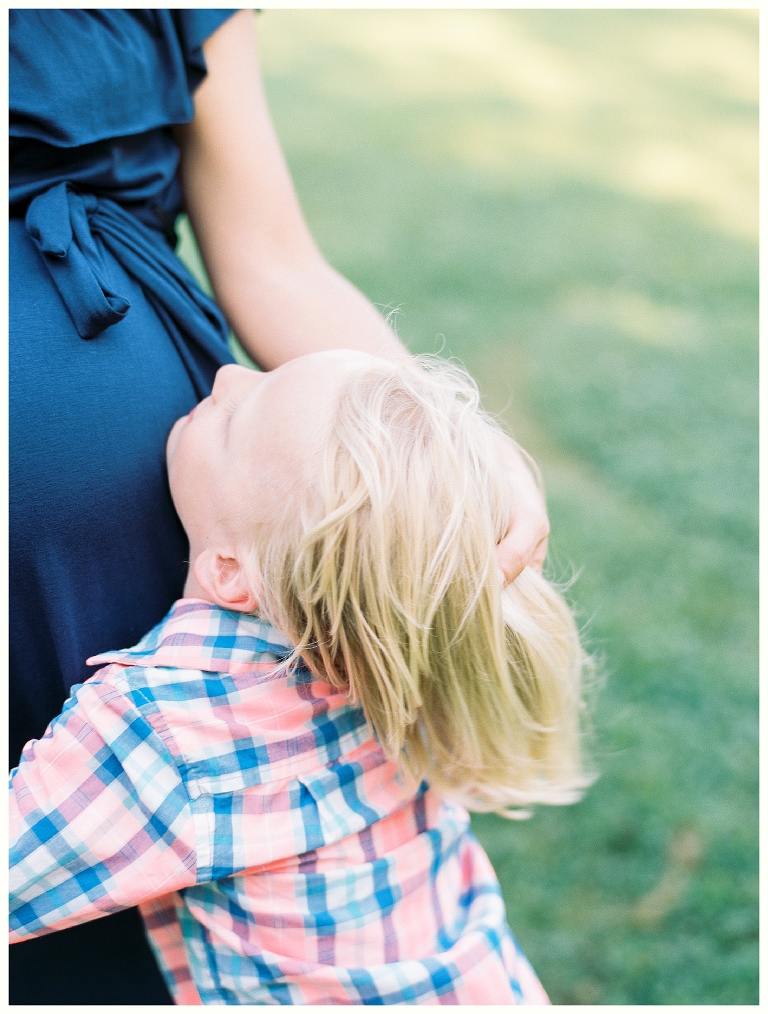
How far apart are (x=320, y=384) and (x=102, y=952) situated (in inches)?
40.5

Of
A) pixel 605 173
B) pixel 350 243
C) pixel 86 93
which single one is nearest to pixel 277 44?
pixel 605 173

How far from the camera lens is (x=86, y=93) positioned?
143 centimetres

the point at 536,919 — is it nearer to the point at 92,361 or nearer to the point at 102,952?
Result: the point at 102,952

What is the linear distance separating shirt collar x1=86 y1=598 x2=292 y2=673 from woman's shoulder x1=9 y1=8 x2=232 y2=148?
27.8 inches

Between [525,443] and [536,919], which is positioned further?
[525,443]

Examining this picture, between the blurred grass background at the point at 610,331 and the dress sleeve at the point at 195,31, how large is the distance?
2.66 feet

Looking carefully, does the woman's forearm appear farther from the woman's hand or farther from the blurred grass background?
the blurred grass background

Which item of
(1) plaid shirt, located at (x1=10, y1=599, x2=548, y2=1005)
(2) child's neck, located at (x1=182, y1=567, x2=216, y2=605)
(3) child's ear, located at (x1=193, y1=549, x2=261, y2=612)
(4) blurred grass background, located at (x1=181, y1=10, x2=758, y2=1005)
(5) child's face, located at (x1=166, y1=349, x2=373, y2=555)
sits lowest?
(4) blurred grass background, located at (x1=181, y1=10, x2=758, y2=1005)

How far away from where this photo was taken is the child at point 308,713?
1.32 meters

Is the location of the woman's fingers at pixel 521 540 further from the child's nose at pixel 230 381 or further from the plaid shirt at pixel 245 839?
the child's nose at pixel 230 381

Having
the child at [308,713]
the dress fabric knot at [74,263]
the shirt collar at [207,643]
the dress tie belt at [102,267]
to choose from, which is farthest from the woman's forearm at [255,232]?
the shirt collar at [207,643]

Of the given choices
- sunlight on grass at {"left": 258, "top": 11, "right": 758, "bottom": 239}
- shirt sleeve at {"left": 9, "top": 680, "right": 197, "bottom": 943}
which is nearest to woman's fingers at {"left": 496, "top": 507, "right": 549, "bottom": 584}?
shirt sleeve at {"left": 9, "top": 680, "right": 197, "bottom": 943}

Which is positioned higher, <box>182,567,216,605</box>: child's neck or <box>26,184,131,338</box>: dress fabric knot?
<box>26,184,131,338</box>: dress fabric knot

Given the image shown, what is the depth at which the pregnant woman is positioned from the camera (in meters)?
1.38
